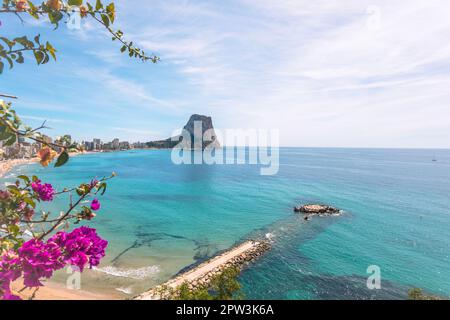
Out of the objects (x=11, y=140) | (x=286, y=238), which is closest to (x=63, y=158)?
(x=11, y=140)

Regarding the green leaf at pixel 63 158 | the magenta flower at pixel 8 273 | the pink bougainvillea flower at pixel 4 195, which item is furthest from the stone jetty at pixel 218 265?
the green leaf at pixel 63 158

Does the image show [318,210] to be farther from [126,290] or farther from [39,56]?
[39,56]

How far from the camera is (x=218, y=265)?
27.9 meters

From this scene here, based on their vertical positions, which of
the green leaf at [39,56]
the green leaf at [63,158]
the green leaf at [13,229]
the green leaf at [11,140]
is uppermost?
the green leaf at [39,56]

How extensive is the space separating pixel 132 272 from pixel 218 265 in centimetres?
974

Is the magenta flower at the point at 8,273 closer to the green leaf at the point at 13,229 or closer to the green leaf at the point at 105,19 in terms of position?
the green leaf at the point at 13,229

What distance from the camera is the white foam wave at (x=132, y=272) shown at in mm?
26192

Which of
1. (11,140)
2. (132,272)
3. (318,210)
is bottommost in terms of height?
(132,272)

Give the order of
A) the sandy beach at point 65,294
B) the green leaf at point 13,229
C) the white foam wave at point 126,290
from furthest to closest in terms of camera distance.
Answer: the white foam wave at point 126,290 < the sandy beach at point 65,294 < the green leaf at point 13,229

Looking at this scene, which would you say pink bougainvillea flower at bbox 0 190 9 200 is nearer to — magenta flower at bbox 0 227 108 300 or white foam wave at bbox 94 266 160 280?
magenta flower at bbox 0 227 108 300

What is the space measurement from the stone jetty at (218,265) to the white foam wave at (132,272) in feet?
10.8
